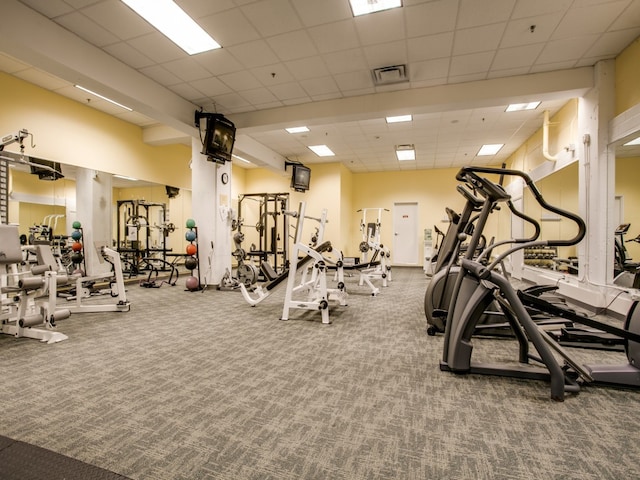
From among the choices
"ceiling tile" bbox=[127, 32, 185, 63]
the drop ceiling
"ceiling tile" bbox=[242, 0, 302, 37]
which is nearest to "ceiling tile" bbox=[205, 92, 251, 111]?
the drop ceiling

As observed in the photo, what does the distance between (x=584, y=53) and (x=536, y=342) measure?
4.27 m

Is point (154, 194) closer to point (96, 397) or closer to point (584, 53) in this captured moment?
point (96, 397)

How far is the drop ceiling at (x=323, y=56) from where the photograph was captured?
126 inches

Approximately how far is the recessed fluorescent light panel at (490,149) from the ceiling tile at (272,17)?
648 centimetres

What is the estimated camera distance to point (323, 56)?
404 cm

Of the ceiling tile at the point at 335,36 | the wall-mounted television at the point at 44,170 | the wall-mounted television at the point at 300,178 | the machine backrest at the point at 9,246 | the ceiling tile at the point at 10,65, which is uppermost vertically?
the ceiling tile at the point at 10,65

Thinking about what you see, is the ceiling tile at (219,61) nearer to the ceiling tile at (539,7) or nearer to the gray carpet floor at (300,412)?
the ceiling tile at (539,7)

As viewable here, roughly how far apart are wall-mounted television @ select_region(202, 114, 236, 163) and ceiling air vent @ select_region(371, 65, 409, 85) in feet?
9.04

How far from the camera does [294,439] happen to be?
4.82 ft

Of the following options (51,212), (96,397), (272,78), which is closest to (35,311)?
(96,397)

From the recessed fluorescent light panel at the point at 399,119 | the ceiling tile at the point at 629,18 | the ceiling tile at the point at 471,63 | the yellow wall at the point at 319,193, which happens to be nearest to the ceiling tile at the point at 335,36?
the ceiling tile at the point at 471,63

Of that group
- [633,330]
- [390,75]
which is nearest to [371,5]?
[390,75]

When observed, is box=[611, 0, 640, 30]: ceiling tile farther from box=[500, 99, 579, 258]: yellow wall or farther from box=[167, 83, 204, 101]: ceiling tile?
box=[167, 83, 204, 101]: ceiling tile

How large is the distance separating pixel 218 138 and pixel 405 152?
536cm
